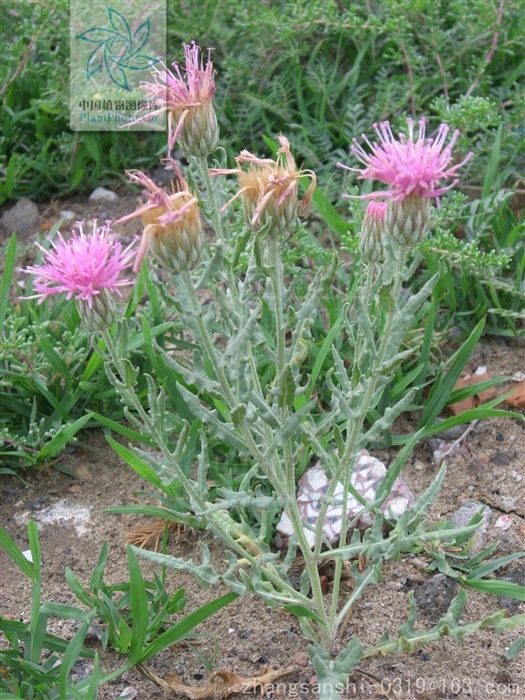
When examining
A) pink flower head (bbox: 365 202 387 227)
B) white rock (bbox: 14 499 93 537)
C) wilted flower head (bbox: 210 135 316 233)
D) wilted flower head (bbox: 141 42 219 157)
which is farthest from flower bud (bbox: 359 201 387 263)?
white rock (bbox: 14 499 93 537)

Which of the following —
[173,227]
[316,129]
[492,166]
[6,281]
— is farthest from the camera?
[316,129]

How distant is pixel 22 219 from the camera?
4.02 meters

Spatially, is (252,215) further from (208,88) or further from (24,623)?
(24,623)

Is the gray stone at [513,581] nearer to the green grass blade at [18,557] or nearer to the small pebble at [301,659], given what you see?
the small pebble at [301,659]

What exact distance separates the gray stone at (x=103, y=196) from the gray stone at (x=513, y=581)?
8.78 ft

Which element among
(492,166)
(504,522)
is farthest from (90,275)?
(492,166)

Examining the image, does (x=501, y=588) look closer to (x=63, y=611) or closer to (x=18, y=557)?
(x=63, y=611)

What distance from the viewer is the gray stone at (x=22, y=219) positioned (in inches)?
157

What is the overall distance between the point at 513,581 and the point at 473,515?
0.25 metres

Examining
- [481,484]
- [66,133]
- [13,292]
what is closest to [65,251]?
[481,484]

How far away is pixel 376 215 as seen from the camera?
Answer: 1.87 metres

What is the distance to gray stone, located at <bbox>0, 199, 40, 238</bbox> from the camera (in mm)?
3998

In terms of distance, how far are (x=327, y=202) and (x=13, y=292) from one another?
145 centimetres

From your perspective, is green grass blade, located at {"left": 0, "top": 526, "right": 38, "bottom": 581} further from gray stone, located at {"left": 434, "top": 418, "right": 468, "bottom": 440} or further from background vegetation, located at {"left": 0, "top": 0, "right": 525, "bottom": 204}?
background vegetation, located at {"left": 0, "top": 0, "right": 525, "bottom": 204}
